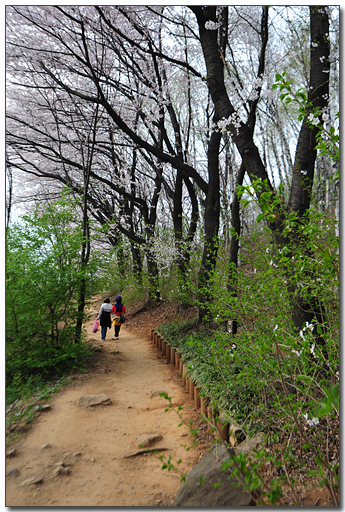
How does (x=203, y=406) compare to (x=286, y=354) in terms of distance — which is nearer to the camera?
(x=286, y=354)

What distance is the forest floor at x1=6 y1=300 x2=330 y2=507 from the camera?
160 centimetres

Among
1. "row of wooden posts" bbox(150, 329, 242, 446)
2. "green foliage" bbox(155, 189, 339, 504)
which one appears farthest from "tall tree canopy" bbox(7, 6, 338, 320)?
"row of wooden posts" bbox(150, 329, 242, 446)

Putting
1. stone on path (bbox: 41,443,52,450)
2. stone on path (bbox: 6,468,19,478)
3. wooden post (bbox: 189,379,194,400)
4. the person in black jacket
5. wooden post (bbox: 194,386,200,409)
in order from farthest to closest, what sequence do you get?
the person in black jacket → wooden post (bbox: 189,379,194,400) → wooden post (bbox: 194,386,200,409) → stone on path (bbox: 41,443,52,450) → stone on path (bbox: 6,468,19,478)

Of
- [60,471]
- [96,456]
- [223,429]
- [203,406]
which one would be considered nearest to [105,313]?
[203,406]

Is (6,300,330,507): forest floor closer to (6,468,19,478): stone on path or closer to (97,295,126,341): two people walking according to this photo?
(6,468,19,478): stone on path

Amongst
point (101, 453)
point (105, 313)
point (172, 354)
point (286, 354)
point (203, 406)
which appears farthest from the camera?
point (105, 313)

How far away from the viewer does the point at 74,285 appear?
12.8 feet

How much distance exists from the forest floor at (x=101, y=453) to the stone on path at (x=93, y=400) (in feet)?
0.15

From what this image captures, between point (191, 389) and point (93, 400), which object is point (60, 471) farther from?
point (191, 389)

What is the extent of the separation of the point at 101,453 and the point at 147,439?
46 cm

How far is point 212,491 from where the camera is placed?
1602 mm

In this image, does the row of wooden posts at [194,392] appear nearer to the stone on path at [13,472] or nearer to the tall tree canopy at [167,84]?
the tall tree canopy at [167,84]

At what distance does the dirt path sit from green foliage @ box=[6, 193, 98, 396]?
0.40 m
